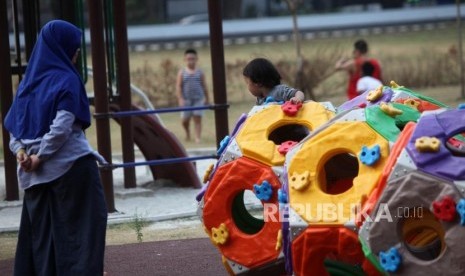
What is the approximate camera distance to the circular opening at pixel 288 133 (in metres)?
7.51

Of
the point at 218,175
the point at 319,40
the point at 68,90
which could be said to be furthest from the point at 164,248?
the point at 319,40

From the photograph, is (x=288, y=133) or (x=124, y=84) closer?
(x=288, y=133)

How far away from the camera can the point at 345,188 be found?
6.94 meters

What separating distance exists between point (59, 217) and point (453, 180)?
2320mm

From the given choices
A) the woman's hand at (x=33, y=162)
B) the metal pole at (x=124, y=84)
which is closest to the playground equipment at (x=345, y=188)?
the woman's hand at (x=33, y=162)

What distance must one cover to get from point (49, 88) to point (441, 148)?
7.52 feet

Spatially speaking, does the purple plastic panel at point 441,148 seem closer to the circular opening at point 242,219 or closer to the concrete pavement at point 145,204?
the circular opening at point 242,219

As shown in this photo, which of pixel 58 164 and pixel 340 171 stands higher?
pixel 58 164

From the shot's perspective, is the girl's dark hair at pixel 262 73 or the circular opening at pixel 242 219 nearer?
the circular opening at pixel 242 219

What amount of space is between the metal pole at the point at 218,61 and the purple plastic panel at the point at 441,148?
5290 mm

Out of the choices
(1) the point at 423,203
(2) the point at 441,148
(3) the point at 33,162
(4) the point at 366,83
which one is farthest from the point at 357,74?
(1) the point at 423,203

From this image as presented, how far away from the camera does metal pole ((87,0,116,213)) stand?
10.6m

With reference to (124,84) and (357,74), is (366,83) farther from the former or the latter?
(124,84)

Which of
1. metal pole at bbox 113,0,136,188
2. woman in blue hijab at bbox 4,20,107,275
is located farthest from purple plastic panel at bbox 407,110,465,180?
metal pole at bbox 113,0,136,188
